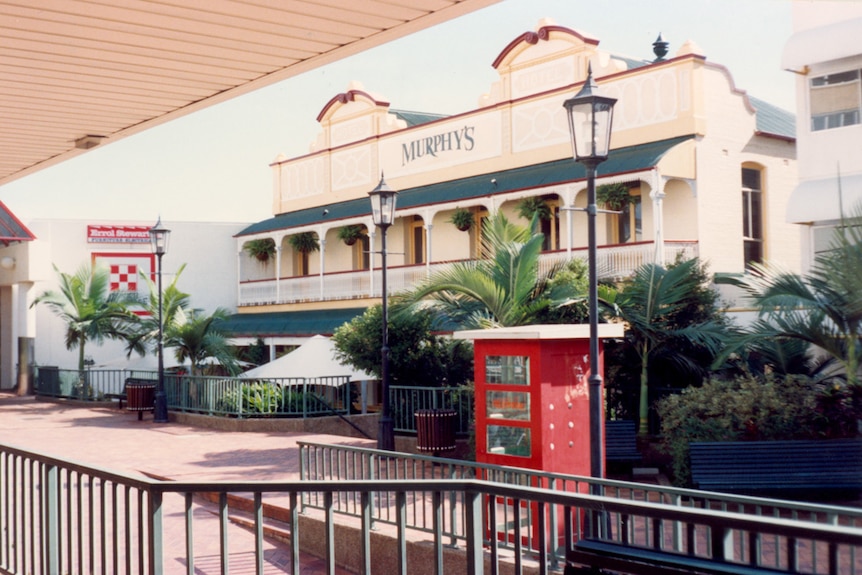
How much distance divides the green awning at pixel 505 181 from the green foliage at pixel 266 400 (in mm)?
7192

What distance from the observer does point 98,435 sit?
18703 mm

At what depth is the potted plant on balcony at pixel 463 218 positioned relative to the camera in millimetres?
25656

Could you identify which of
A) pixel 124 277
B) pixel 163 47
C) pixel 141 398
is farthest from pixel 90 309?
pixel 163 47

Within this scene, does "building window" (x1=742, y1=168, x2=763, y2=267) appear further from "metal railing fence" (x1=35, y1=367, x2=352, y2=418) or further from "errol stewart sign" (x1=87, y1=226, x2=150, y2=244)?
"errol stewart sign" (x1=87, y1=226, x2=150, y2=244)

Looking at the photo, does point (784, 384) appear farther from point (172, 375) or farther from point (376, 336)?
point (172, 375)

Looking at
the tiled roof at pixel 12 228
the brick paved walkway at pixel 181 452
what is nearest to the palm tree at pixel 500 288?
the brick paved walkway at pixel 181 452

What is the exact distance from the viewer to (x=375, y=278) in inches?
1093

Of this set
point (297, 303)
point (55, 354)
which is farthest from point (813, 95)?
point (55, 354)

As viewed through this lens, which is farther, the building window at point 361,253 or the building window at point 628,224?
the building window at point 361,253

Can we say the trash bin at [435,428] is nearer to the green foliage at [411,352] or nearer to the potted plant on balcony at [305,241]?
the green foliage at [411,352]

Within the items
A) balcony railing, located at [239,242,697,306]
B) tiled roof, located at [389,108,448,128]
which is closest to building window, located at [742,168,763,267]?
balcony railing, located at [239,242,697,306]

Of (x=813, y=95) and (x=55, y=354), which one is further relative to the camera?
(x=55, y=354)

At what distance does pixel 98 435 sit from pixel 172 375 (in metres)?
3.37

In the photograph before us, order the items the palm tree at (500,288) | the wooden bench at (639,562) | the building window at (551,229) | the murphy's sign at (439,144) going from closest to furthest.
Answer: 1. the wooden bench at (639,562)
2. the palm tree at (500,288)
3. the building window at (551,229)
4. the murphy's sign at (439,144)
